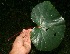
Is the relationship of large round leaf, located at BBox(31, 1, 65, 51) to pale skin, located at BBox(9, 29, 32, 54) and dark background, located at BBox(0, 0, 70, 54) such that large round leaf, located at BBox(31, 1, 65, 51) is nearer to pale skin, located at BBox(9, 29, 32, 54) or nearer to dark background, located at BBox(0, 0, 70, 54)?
pale skin, located at BBox(9, 29, 32, 54)

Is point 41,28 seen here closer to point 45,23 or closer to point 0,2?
point 45,23

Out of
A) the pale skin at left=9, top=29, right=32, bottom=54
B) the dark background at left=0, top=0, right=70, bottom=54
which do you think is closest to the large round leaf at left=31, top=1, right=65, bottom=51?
the pale skin at left=9, top=29, right=32, bottom=54

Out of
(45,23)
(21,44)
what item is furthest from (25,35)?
(45,23)

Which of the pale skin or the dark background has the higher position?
the dark background

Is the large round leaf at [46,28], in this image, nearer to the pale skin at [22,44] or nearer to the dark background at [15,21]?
the pale skin at [22,44]

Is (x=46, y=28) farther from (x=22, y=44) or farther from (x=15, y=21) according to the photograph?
(x=15, y=21)

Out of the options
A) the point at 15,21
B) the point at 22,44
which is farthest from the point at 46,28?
the point at 15,21
